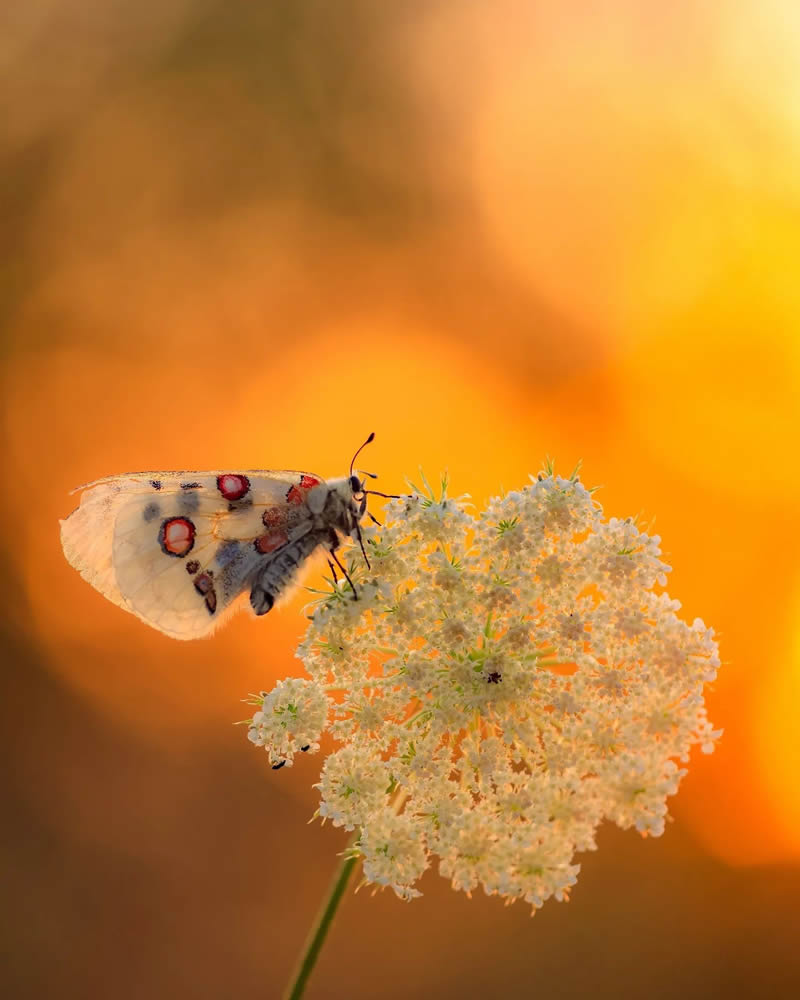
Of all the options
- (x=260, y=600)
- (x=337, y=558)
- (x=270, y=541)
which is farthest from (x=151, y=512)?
(x=337, y=558)

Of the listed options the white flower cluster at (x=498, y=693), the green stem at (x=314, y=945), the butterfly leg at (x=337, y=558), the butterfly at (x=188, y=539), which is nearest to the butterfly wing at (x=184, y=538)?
the butterfly at (x=188, y=539)

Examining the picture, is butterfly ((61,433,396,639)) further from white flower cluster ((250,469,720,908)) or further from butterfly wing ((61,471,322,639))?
white flower cluster ((250,469,720,908))

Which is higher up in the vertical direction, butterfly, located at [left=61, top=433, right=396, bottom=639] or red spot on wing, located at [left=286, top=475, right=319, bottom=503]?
red spot on wing, located at [left=286, top=475, right=319, bottom=503]

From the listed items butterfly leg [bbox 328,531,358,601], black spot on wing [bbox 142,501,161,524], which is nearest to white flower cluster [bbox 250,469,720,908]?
butterfly leg [bbox 328,531,358,601]

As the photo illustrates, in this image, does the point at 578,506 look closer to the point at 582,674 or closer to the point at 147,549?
the point at 582,674

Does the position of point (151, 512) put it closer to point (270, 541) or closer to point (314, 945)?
point (270, 541)

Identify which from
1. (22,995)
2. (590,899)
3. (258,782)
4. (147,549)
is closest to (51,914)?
(22,995)

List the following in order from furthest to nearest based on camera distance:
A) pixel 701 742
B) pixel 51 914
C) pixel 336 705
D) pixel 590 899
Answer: pixel 51 914, pixel 590 899, pixel 336 705, pixel 701 742
